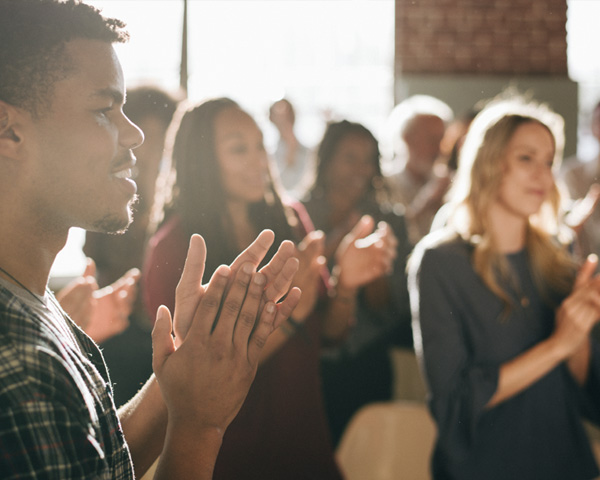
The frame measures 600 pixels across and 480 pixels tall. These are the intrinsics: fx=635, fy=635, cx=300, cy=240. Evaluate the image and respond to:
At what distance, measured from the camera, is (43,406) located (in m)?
0.42

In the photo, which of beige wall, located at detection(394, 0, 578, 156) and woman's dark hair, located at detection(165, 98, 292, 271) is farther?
beige wall, located at detection(394, 0, 578, 156)

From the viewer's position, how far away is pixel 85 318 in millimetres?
775

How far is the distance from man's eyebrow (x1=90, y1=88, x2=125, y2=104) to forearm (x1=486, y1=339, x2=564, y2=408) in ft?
2.90

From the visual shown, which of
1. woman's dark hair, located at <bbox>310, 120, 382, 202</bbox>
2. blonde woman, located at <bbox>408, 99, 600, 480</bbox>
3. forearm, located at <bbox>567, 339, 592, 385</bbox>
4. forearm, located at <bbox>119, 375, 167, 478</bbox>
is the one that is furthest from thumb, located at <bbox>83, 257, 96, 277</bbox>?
woman's dark hair, located at <bbox>310, 120, 382, 202</bbox>

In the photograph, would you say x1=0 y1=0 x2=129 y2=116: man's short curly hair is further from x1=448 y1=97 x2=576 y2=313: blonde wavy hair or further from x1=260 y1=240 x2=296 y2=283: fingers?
x1=448 y1=97 x2=576 y2=313: blonde wavy hair

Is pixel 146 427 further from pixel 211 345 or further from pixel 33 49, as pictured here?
pixel 33 49

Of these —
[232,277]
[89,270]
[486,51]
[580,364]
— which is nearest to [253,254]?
[232,277]

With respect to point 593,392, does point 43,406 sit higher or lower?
higher

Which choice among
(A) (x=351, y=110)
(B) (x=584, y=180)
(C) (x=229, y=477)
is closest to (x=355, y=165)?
(A) (x=351, y=110)

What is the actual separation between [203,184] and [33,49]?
409 millimetres

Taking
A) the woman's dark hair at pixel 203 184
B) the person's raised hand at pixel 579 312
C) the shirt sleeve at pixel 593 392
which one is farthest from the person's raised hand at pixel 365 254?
the shirt sleeve at pixel 593 392

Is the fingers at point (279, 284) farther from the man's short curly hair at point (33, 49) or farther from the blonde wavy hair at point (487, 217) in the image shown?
the blonde wavy hair at point (487, 217)

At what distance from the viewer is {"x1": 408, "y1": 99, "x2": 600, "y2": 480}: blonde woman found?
1166mm

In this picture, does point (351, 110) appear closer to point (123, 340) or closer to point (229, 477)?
point (123, 340)
